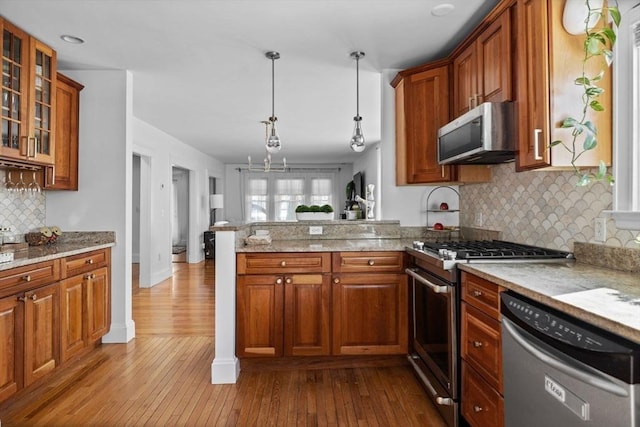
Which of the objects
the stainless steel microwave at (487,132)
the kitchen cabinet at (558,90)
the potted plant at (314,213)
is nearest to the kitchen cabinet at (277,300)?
the potted plant at (314,213)

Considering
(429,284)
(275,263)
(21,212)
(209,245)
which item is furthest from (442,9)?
(209,245)

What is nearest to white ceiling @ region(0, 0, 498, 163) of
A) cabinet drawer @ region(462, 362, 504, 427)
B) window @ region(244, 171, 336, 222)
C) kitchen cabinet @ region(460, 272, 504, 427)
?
kitchen cabinet @ region(460, 272, 504, 427)

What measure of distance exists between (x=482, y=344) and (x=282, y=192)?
29.3 feet

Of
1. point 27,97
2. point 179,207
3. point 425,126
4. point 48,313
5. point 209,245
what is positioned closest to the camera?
point 48,313

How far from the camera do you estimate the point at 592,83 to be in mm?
1722

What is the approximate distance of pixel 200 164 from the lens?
818cm

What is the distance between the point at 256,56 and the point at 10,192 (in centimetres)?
215

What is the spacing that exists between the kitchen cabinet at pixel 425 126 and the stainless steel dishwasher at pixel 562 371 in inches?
57.8

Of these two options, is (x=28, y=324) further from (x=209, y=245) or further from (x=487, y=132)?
(x=209, y=245)

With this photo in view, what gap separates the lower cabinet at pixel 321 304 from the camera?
2617mm

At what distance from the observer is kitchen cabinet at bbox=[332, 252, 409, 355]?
2.65 m

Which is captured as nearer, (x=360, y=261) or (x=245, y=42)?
(x=360, y=261)

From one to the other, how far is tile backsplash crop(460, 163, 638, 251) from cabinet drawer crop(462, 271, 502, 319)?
0.63 meters

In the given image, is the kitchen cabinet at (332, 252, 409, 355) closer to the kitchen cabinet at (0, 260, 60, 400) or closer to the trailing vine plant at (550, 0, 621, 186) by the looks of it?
the trailing vine plant at (550, 0, 621, 186)
